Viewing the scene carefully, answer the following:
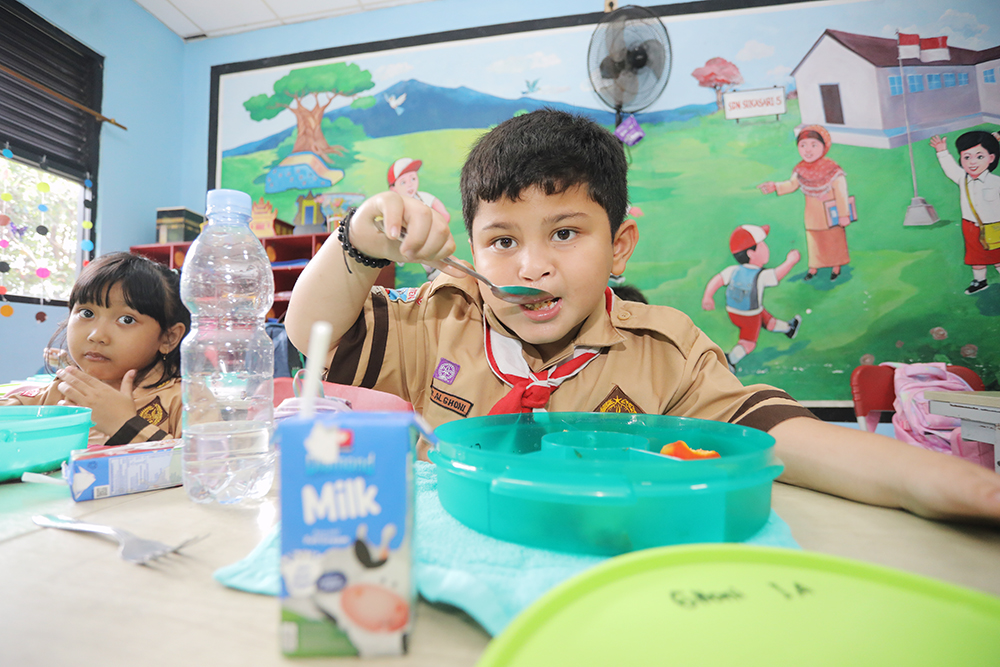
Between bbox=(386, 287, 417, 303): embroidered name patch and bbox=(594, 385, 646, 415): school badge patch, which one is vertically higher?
bbox=(386, 287, 417, 303): embroidered name patch

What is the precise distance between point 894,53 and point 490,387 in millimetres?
3319

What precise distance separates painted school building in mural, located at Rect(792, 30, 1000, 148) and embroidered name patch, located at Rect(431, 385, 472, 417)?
2.87 metres

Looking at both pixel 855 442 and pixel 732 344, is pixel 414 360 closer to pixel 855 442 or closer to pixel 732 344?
pixel 855 442

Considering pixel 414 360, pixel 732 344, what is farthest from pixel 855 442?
pixel 732 344

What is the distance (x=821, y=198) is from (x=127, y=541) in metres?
3.23

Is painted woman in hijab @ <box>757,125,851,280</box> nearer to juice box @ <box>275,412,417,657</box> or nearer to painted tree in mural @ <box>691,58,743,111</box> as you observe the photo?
painted tree in mural @ <box>691,58,743,111</box>

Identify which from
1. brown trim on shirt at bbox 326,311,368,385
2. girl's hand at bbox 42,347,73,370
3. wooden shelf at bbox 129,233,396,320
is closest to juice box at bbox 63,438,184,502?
brown trim on shirt at bbox 326,311,368,385

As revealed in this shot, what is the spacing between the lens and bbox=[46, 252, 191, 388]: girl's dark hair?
1.31m

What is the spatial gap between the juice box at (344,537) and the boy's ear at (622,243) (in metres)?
0.84

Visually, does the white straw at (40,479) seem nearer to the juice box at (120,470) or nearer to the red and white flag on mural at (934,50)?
the juice box at (120,470)

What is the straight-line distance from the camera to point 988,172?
2557mm

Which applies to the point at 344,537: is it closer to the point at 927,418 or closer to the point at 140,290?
the point at 140,290

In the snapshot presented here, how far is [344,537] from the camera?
262 mm

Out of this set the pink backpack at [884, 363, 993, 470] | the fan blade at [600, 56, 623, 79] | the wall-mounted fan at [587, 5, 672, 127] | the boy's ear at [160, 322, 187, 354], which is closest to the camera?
the boy's ear at [160, 322, 187, 354]
